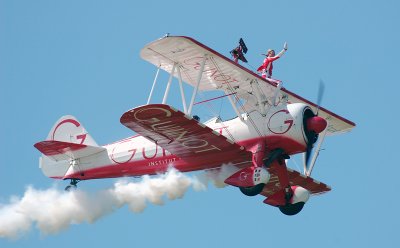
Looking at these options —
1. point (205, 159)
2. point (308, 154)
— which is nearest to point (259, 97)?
point (308, 154)

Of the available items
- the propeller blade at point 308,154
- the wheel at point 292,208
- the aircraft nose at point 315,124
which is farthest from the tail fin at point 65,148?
the aircraft nose at point 315,124

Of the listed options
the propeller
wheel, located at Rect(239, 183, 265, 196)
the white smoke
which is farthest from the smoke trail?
the propeller

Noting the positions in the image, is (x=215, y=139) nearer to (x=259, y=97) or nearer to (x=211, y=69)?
(x=259, y=97)

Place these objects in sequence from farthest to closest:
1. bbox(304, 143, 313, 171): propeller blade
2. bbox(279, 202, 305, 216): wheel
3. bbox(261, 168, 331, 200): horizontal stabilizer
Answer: bbox(261, 168, 331, 200): horizontal stabilizer
bbox(279, 202, 305, 216): wheel
bbox(304, 143, 313, 171): propeller blade

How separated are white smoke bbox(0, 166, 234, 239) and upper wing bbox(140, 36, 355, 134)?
2619mm

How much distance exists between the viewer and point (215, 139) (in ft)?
76.3

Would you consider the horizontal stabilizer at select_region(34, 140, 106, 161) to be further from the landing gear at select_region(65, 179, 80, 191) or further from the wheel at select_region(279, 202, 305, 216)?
the wheel at select_region(279, 202, 305, 216)

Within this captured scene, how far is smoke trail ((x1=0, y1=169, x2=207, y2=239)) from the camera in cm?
2533

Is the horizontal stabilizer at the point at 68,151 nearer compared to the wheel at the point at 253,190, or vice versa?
the wheel at the point at 253,190

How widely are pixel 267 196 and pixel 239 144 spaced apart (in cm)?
322

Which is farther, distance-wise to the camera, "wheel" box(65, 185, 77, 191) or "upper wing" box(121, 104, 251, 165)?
"wheel" box(65, 185, 77, 191)

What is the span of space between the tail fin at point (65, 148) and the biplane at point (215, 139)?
3cm

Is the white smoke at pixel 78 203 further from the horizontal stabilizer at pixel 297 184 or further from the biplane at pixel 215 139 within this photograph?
the horizontal stabilizer at pixel 297 184

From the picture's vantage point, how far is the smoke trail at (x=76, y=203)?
25328 mm
